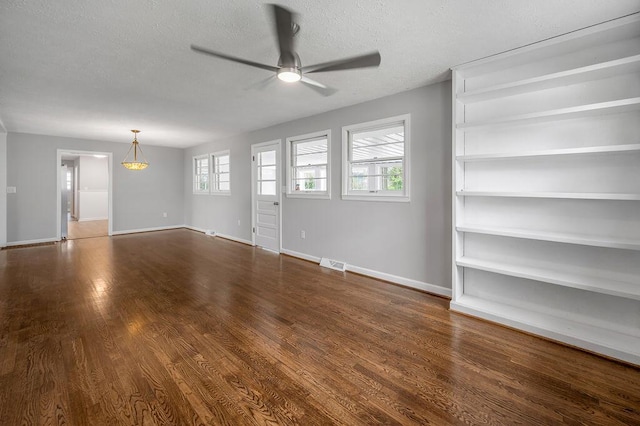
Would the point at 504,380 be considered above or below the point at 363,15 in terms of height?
below

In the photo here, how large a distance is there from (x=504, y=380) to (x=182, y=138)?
23.7 feet

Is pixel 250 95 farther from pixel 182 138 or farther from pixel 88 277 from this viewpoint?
pixel 182 138

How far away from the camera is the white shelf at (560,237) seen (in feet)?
6.91

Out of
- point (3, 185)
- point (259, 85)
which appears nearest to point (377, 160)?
point (259, 85)

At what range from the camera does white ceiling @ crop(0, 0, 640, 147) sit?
6.46ft

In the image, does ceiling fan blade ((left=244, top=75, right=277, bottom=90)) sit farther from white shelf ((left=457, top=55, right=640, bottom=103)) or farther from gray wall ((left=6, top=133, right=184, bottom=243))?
gray wall ((left=6, top=133, right=184, bottom=243))

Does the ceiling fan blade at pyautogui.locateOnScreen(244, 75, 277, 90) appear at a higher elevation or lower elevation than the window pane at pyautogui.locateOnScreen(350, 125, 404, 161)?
higher

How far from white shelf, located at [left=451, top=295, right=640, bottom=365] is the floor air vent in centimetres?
169

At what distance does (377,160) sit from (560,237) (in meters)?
2.14

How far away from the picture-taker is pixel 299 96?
3.81 m

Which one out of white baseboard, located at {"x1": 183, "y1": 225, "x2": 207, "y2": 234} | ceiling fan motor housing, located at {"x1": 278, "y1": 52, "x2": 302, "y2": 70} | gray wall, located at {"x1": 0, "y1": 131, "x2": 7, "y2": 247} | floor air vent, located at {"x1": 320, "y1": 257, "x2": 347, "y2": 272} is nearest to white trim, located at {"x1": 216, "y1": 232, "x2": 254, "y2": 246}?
white baseboard, located at {"x1": 183, "y1": 225, "x2": 207, "y2": 234}

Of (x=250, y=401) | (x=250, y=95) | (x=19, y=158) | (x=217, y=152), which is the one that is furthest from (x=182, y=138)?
(x=250, y=401)

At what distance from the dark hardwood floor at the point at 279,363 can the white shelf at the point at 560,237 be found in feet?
2.71

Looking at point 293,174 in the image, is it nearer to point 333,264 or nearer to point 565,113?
point 333,264
